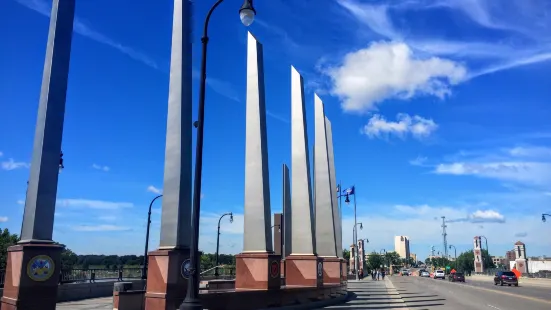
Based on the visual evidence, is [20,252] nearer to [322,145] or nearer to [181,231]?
[181,231]

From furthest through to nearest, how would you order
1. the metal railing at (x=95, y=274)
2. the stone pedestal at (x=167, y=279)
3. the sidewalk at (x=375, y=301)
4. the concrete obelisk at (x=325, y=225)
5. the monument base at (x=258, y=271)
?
the concrete obelisk at (x=325, y=225) < the metal railing at (x=95, y=274) < the sidewalk at (x=375, y=301) < the monument base at (x=258, y=271) < the stone pedestal at (x=167, y=279)

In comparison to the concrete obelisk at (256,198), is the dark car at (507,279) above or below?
below

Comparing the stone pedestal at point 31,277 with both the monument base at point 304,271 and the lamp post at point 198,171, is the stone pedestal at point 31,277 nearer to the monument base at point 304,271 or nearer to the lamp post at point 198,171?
the lamp post at point 198,171

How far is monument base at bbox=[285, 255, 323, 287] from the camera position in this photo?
21453 mm

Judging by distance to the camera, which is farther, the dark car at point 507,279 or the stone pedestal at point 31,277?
the dark car at point 507,279

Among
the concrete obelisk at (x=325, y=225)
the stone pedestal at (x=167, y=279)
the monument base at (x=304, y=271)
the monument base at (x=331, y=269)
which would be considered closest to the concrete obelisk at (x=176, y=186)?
the stone pedestal at (x=167, y=279)

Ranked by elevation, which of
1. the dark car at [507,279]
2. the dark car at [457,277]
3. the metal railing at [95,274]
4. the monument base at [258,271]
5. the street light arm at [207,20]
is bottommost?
the dark car at [457,277]

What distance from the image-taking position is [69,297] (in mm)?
22250

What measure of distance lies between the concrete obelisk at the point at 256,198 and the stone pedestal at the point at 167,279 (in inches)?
169

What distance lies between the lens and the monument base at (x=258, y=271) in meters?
16.6

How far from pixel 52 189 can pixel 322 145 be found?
2007 centimetres

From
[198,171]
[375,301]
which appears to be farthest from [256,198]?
[375,301]

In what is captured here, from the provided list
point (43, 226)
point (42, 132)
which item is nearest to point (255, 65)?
point (42, 132)

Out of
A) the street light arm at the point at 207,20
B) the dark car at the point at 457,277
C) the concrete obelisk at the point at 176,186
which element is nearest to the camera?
the street light arm at the point at 207,20
